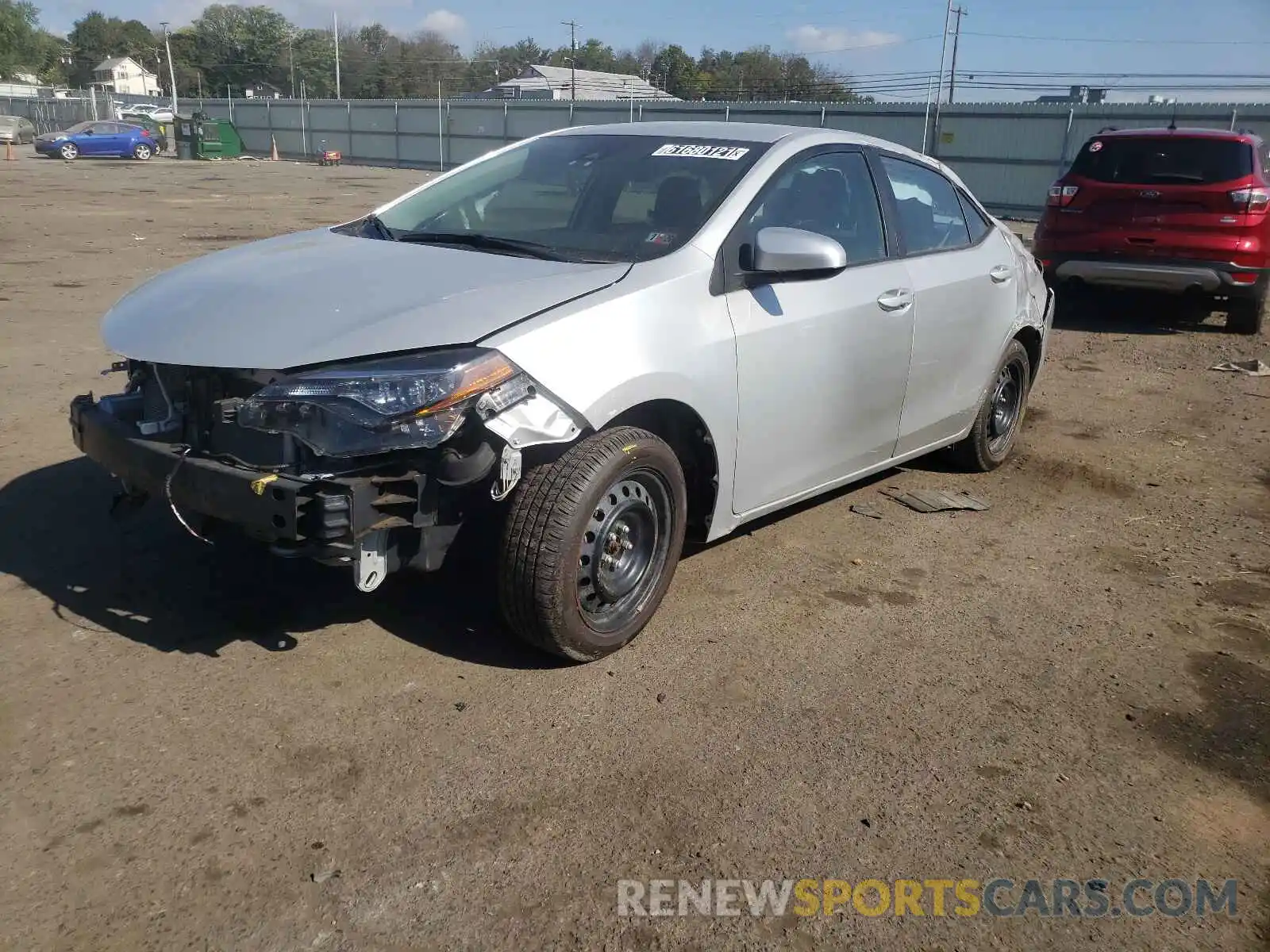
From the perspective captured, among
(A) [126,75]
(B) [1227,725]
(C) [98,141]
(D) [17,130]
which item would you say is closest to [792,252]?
(B) [1227,725]

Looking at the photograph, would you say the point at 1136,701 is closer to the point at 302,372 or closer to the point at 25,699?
the point at 302,372

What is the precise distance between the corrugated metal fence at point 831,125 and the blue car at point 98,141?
6812 millimetres

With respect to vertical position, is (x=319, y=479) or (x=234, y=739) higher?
(x=319, y=479)

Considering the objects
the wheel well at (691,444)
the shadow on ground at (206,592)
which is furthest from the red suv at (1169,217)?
the shadow on ground at (206,592)

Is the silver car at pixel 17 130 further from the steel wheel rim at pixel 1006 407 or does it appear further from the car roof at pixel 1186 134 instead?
the steel wheel rim at pixel 1006 407

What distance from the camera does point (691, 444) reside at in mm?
3898

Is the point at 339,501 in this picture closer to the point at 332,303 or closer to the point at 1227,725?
the point at 332,303

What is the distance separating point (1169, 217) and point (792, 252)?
7.10 meters

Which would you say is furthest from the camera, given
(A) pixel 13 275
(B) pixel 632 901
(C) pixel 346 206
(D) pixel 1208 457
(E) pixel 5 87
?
(E) pixel 5 87

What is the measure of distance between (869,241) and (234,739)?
3135mm

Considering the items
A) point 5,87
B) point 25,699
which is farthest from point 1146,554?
point 5,87

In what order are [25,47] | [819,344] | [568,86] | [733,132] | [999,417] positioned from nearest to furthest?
[819,344]
[733,132]
[999,417]
[568,86]
[25,47]

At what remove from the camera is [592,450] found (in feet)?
11.1

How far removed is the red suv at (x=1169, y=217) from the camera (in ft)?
30.6
